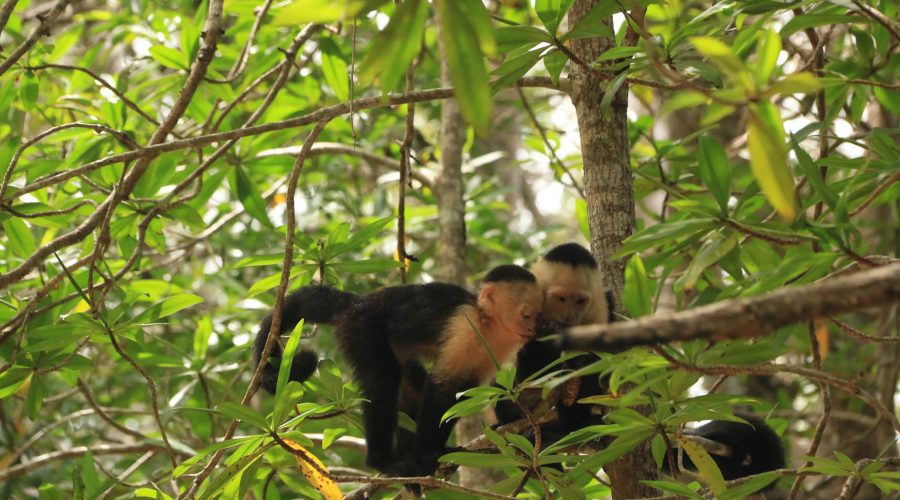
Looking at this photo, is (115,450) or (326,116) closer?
(326,116)

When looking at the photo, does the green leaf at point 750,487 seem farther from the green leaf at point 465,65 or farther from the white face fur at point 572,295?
the green leaf at point 465,65

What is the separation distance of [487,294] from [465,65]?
1939 millimetres

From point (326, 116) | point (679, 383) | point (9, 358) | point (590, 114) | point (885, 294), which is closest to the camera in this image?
point (885, 294)

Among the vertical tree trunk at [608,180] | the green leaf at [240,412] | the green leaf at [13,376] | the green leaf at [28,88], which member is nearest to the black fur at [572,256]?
the vertical tree trunk at [608,180]

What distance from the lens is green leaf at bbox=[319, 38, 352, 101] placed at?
3.73m

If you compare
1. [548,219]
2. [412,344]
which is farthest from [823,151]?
[548,219]

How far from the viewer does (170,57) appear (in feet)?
11.8

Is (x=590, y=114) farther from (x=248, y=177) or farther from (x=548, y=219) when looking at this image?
(x=548, y=219)

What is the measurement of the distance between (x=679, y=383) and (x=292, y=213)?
1.24 m

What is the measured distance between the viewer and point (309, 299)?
3201mm

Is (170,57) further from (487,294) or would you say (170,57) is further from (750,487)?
(750,487)

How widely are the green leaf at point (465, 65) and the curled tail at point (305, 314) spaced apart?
2.01 m

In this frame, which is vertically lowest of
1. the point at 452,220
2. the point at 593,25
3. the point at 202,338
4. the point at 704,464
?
the point at 704,464

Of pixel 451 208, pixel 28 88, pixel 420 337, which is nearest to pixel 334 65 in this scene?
pixel 451 208
